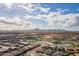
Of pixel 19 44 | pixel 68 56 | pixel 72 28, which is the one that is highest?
pixel 72 28

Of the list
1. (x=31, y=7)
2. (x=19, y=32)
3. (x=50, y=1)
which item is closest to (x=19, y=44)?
(x=19, y=32)

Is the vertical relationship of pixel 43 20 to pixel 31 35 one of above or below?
above

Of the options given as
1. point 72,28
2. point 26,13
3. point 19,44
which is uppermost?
point 26,13

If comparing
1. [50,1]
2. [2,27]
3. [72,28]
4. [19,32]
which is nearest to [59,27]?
[72,28]

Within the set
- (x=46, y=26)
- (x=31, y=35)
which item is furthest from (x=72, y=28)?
(x=31, y=35)

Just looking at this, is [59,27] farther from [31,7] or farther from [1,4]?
[1,4]

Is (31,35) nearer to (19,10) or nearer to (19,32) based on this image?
(19,32)

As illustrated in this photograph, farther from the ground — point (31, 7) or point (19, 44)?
point (31, 7)

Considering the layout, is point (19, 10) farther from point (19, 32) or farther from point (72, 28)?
point (72, 28)
